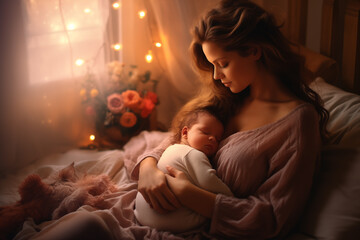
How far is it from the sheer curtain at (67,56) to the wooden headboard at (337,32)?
48 centimetres

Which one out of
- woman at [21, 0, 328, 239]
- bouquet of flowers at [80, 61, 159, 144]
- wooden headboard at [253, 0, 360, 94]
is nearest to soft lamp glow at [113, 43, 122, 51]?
bouquet of flowers at [80, 61, 159, 144]

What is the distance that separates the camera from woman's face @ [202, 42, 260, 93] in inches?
47.1

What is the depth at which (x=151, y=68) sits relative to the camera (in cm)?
242

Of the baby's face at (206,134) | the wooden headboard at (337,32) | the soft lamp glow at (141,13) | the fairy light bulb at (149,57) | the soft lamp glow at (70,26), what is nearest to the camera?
the baby's face at (206,134)

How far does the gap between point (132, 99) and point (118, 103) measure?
9cm

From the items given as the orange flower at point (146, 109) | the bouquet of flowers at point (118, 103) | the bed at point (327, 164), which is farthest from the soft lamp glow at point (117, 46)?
the bed at point (327, 164)

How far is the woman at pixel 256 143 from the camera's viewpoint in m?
1.09

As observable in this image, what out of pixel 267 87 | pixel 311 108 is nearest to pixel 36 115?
pixel 267 87

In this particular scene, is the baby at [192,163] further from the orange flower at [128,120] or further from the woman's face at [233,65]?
the orange flower at [128,120]

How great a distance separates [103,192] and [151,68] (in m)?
1.22

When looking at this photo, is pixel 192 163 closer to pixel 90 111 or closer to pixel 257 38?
pixel 257 38

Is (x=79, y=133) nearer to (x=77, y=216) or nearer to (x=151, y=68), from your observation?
(x=151, y=68)

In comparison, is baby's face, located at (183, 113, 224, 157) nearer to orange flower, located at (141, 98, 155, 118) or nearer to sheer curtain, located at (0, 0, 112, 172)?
orange flower, located at (141, 98, 155, 118)

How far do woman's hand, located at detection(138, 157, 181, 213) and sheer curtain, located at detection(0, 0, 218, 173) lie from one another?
80 centimetres
